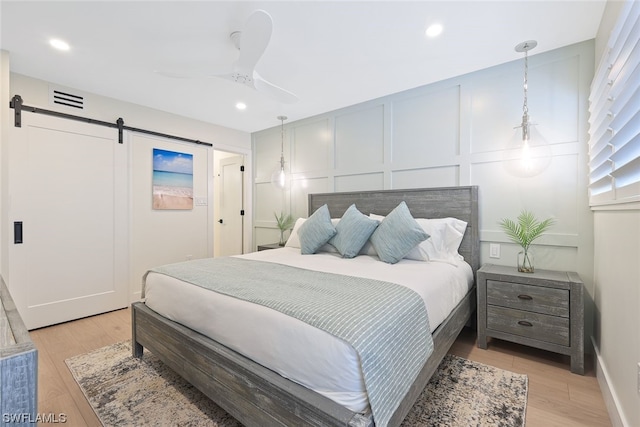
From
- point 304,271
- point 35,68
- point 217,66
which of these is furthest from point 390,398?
point 35,68

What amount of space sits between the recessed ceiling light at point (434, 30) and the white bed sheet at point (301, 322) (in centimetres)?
183

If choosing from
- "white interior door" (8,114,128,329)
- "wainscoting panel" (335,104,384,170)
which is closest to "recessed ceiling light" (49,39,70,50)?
"white interior door" (8,114,128,329)

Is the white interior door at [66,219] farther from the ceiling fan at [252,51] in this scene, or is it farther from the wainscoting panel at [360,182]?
the wainscoting panel at [360,182]

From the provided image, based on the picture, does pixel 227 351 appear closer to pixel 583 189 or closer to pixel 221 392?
pixel 221 392

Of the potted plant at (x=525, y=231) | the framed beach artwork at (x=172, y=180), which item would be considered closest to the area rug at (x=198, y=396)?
the potted plant at (x=525, y=231)

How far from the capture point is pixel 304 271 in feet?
7.09

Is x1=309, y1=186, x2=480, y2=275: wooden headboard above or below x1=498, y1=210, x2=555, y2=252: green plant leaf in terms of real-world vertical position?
above

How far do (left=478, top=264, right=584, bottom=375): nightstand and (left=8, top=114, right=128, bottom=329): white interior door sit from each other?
400 centimetres

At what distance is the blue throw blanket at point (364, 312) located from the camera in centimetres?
115

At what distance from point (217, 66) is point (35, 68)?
2108mm

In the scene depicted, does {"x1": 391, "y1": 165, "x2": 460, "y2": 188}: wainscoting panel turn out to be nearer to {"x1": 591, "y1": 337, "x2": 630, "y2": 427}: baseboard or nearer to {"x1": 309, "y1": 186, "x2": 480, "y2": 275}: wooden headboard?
{"x1": 309, "y1": 186, "x2": 480, "y2": 275}: wooden headboard

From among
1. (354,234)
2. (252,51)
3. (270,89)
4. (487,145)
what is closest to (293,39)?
(270,89)

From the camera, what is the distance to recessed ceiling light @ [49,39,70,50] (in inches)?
91.8

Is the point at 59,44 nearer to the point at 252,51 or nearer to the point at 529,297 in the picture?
the point at 252,51
